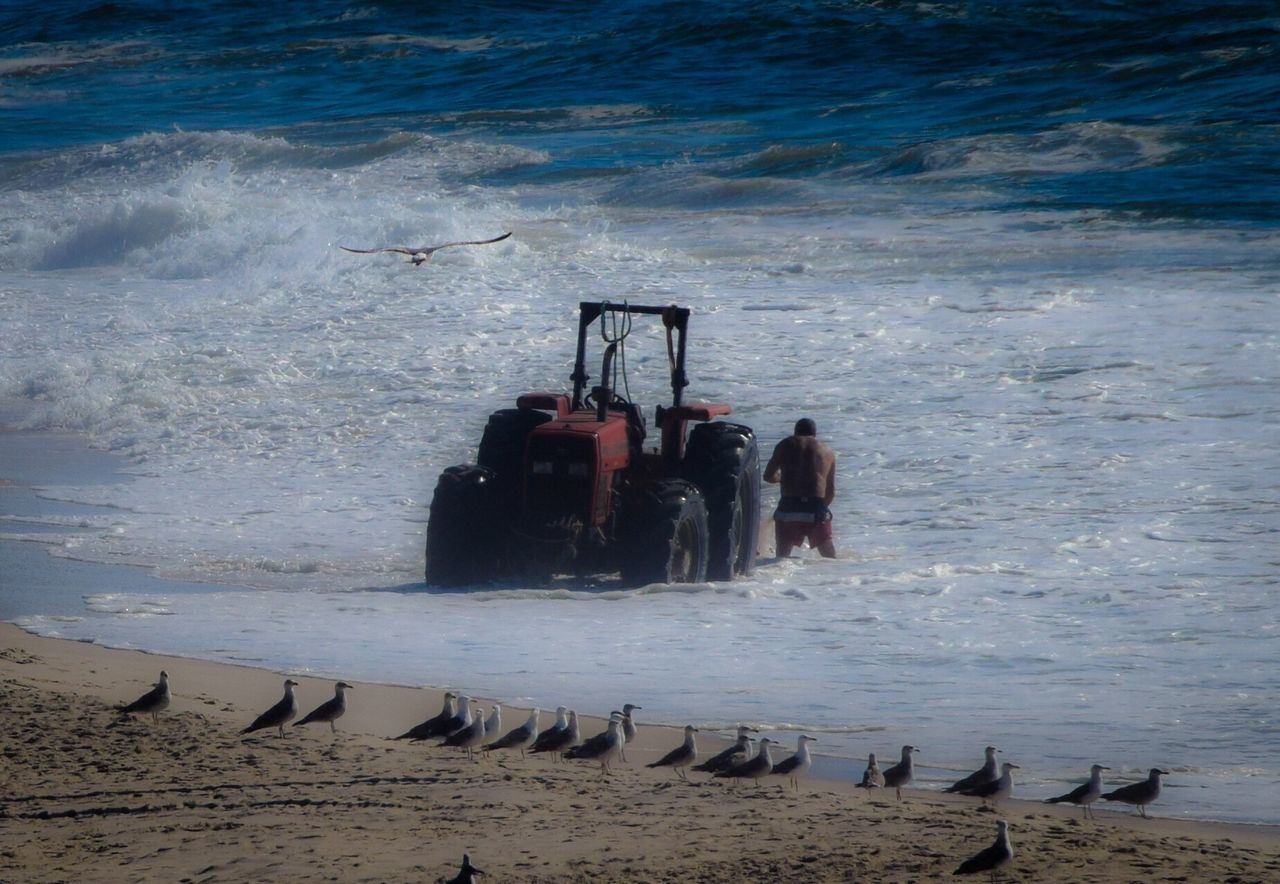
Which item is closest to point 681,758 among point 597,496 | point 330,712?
point 330,712

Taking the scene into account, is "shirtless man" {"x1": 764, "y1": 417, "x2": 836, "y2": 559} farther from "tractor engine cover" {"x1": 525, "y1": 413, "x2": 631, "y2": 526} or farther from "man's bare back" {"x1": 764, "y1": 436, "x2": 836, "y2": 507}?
"tractor engine cover" {"x1": 525, "y1": 413, "x2": 631, "y2": 526}

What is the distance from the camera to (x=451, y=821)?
5434 millimetres

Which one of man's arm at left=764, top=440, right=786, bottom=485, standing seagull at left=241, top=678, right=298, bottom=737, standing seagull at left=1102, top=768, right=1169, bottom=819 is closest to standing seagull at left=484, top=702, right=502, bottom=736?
standing seagull at left=241, top=678, right=298, bottom=737

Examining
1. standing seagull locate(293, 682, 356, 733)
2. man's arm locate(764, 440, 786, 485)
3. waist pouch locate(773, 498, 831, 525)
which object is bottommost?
standing seagull locate(293, 682, 356, 733)

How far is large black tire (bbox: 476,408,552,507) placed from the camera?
31.4 feet

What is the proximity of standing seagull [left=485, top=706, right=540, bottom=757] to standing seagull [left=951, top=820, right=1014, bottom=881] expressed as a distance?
1.92 meters

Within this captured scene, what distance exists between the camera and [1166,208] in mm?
21516

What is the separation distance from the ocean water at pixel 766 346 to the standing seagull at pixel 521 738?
29.1 inches

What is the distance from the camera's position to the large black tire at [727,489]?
9.66 m

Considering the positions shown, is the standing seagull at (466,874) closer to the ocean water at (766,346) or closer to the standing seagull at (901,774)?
the standing seagull at (901,774)

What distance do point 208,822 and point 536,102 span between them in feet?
97.4

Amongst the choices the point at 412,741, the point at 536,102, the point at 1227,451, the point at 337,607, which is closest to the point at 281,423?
the point at 337,607

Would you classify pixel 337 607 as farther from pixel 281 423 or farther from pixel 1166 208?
pixel 1166 208

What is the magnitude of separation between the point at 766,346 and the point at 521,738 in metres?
10.3
